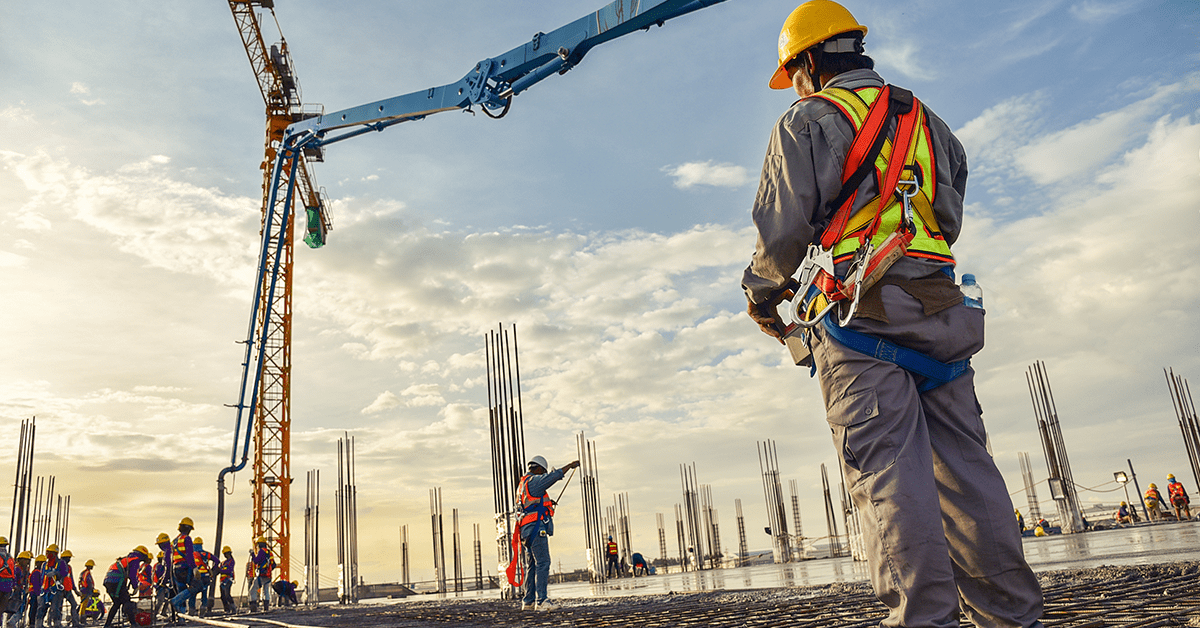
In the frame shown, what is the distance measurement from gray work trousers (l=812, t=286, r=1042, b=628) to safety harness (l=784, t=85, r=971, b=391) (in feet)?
0.11

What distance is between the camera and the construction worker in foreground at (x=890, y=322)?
5.75 ft

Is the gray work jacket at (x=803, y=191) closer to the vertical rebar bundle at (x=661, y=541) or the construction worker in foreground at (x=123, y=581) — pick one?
the construction worker in foreground at (x=123, y=581)

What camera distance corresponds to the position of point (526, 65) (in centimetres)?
1067

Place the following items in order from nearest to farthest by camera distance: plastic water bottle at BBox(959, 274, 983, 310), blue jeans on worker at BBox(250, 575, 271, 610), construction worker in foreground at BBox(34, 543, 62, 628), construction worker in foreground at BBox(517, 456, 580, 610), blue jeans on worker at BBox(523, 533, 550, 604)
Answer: plastic water bottle at BBox(959, 274, 983, 310) < blue jeans on worker at BBox(523, 533, 550, 604) < construction worker in foreground at BBox(517, 456, 580, 610) < construction worker in foreground at BBox(34, 543, 62, 628) < blue jeans on worker at BBox(250, 575, 271, 610)

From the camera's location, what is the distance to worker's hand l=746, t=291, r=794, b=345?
216cm

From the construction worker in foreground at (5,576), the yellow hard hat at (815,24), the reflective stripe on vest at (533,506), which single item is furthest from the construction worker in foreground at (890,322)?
the construction worker in foreground at (5,576)

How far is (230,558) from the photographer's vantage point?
1645 centimetres

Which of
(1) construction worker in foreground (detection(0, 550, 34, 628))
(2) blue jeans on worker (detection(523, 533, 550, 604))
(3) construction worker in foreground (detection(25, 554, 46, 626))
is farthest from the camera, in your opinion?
(3) construction worker in foreground (detection(25, 554, 46, 626))

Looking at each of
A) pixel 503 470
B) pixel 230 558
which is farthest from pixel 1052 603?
pixel 230 558

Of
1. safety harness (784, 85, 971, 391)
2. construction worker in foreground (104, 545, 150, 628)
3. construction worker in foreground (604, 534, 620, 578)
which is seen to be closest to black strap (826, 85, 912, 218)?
safety harness (784, 85, 971, 391)

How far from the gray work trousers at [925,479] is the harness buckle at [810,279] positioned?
57mm

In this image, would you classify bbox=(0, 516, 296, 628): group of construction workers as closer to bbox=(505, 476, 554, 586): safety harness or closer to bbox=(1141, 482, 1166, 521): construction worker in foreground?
bbox=(505, 476, 554, 586): safety harness

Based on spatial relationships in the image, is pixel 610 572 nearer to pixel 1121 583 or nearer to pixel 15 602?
pixel 15 602

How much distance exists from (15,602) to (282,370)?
1334 centimetres
